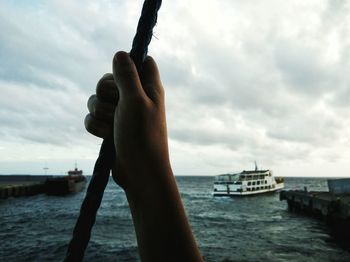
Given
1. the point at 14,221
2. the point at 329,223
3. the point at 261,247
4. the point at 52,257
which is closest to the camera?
the point at 52,257

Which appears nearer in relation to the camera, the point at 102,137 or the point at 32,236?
the point at 102,137

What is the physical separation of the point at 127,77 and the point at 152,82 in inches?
5.8

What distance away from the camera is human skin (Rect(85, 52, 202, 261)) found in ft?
3.15

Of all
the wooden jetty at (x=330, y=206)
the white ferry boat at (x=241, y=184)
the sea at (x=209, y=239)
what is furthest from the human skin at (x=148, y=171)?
the white ferry boat at (x=241, y=184)

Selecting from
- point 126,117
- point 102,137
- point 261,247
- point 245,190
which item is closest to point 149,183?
point 126,117

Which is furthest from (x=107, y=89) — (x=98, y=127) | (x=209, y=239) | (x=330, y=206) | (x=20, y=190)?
(x=20, y=190)

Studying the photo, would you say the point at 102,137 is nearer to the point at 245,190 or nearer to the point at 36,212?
the point at 36,212

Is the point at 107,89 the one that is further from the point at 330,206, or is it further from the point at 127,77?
the point at 330,206

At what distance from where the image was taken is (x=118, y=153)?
107cm

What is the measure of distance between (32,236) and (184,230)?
28537 millimetres

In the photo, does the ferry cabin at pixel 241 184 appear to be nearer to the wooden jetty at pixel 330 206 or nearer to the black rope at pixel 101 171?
the wooden jetty at pixel 330 206

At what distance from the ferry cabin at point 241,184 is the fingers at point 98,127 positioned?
6795 centimetres

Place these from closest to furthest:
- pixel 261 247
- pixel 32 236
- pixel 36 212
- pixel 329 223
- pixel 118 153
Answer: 1. pixel 118 153
2. pixel 261 247
3. pixel 32 236
4. pixel 329 223
5. pixel 36 212

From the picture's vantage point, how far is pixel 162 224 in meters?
0.96
